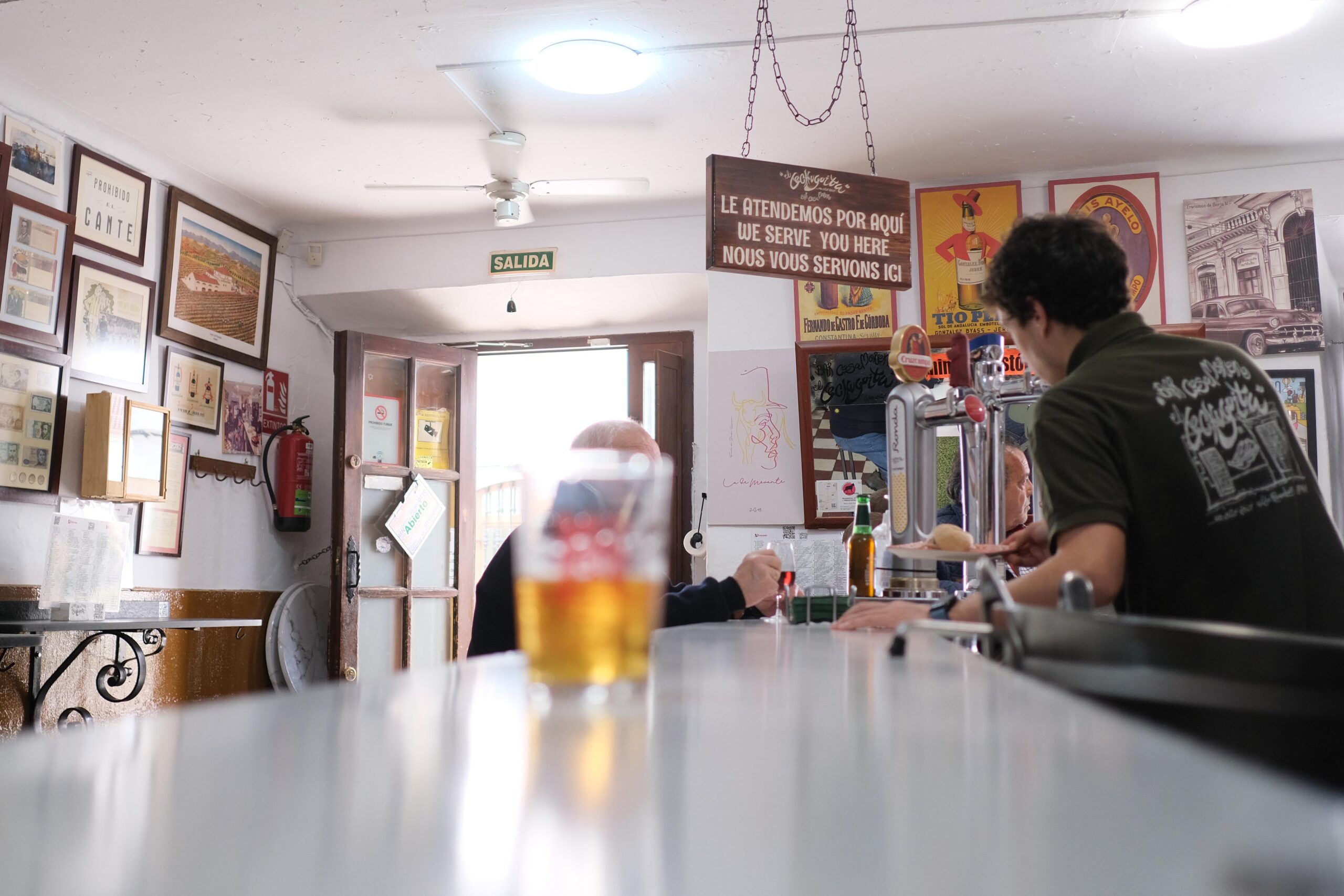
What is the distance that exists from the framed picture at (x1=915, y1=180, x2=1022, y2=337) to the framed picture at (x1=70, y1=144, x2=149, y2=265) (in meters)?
3.24

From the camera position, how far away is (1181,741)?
377 millimetres

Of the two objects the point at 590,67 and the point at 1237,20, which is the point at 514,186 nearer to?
the point at 590,67

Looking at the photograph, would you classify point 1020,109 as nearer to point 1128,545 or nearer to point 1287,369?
point 1287,369

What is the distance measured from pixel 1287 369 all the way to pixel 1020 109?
151cm

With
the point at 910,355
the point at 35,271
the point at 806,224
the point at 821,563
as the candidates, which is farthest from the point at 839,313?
the point at 35,271

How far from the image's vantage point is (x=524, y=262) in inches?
197

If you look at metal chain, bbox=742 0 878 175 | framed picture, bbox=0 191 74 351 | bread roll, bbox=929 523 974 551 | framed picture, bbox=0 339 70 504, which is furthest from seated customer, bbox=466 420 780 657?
framed picture, bbox=0 191 74 351

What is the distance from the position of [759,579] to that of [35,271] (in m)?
3.13

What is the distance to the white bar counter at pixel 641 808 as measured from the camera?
8.4 inches

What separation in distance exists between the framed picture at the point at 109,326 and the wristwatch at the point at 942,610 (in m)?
3.61

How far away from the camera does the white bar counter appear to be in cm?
21

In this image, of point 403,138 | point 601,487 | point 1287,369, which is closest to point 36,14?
point 403,138

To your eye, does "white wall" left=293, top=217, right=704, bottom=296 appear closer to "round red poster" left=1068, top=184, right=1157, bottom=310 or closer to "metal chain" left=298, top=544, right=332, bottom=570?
"metal chain" left=298, top=544, right=332, bottom=570

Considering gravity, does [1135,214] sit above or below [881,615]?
above
